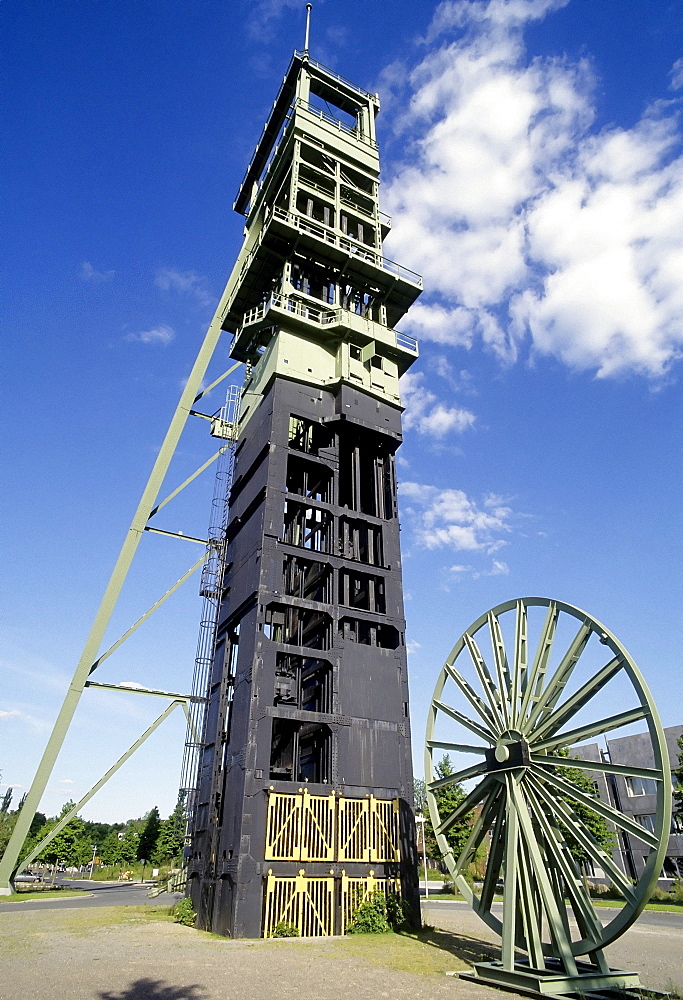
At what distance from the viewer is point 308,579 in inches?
1128

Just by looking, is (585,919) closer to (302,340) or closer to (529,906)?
(529,906)

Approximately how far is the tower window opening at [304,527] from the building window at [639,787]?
39599 millimetres

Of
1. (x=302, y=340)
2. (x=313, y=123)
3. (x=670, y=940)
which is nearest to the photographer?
(x=670, y=940)

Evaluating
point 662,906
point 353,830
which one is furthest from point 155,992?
point 662,906

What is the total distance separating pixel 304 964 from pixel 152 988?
14.7 feet

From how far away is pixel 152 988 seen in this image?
38.6 ft

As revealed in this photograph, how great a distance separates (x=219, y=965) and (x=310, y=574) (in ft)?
53.2

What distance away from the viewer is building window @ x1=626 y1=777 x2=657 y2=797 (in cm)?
5253

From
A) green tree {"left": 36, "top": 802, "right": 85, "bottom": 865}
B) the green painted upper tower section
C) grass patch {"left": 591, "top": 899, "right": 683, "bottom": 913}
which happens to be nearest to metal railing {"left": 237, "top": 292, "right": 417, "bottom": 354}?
the green painted upper tower section

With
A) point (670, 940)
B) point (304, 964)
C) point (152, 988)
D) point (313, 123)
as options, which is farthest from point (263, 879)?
point (313, 123)

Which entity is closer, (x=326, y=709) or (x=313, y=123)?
(x=326, y=709)

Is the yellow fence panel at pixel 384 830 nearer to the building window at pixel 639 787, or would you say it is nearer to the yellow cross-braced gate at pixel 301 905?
the yellow cross-braced gate at pixel 301 905

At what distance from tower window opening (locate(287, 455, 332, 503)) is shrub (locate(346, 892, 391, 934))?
15756mm

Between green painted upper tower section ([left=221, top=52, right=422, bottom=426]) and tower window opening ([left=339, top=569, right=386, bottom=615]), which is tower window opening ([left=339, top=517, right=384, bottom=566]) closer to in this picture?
tower window opening ([left=339, top=569, right=386, bottom=615])
